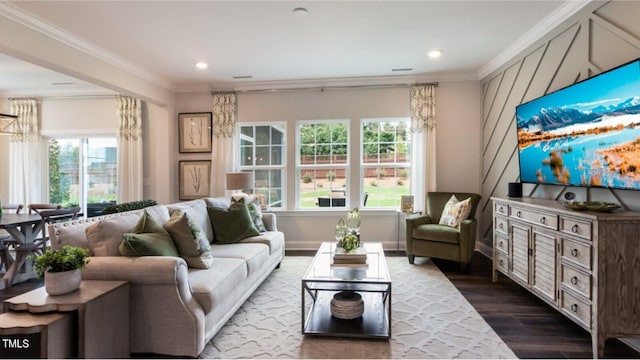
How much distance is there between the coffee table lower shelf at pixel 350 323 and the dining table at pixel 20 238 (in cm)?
331

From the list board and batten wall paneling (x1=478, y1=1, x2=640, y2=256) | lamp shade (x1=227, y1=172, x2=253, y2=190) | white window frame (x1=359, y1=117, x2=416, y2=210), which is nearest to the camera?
board and batten wall paneling (x1=478, y1=1, x2=640, y2=256)

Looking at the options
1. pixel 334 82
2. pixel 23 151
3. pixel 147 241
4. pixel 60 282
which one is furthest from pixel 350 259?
pixel 23 151

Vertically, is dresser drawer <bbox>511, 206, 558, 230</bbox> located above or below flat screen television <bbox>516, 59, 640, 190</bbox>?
below

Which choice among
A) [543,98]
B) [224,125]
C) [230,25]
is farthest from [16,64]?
[543,98]

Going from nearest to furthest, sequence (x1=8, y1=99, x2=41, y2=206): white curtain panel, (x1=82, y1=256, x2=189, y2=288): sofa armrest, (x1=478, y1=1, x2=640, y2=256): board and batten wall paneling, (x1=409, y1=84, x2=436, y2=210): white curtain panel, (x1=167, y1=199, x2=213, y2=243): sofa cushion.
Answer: (x1=82, y1=256, x2=189, y2=288): sofa armrest < (x1=478, y1=1, x2=640, y2=256): board and batten wall paneling < (x1=167, y1=199, x2=213, y2=243): sofa cushion < (x1=409, y1=84, x2=436, y2=210): white curtain panel < (x1=8, y1=99, x2=41, y2=206): white curtain panel

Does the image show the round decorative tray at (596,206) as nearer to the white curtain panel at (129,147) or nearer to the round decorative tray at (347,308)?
the round decorative tray at (347,308)

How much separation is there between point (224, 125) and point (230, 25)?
2182 mm

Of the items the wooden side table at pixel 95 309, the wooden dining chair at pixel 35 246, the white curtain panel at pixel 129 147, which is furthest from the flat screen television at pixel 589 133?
the white curtain panel at pixel 129 147

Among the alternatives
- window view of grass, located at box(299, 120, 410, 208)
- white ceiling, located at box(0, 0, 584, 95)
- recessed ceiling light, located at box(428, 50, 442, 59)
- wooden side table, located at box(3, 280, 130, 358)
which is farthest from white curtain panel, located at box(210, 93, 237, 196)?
wooden side table, located at box(3, 280, 130, 358)

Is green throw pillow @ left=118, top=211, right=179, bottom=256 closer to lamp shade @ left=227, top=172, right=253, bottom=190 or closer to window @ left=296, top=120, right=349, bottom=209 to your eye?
lamp shade @ left=227, top=172, right=253, bottom=190

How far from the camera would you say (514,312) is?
2.70m

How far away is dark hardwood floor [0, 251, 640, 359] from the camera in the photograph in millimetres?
2107

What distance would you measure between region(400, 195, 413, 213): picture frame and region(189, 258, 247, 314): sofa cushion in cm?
272

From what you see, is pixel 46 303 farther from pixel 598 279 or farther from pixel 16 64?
pixel 16 64
